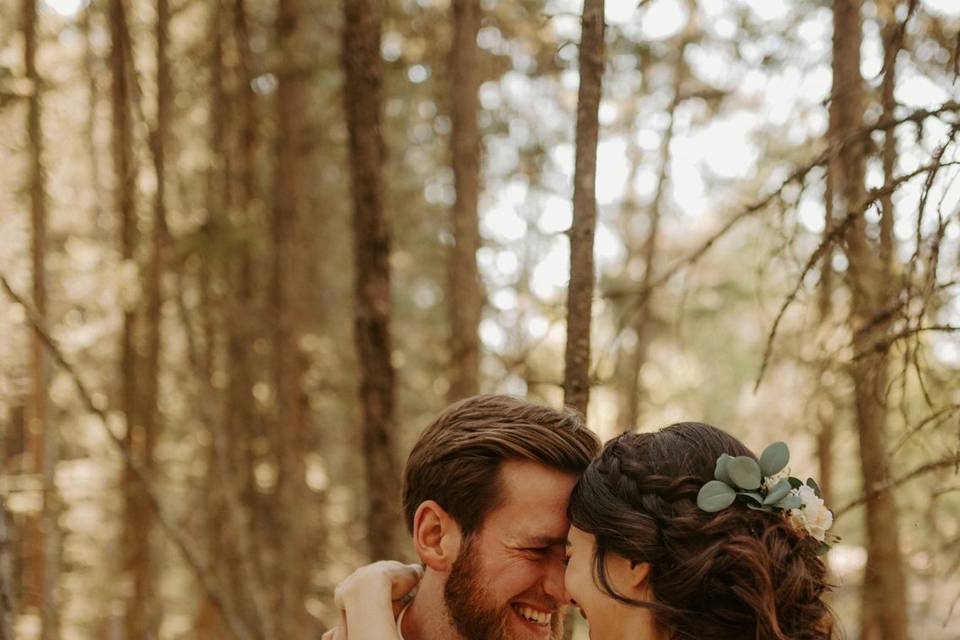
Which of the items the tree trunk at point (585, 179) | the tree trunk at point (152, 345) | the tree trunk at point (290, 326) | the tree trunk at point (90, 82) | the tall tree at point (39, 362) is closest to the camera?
the tree trunk at point (585, 179)

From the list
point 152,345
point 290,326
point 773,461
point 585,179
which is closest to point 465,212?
point 152,345

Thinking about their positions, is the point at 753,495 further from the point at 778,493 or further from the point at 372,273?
the point at 372,273

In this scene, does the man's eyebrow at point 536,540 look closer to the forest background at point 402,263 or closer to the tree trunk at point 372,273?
the forest background at point 402,263

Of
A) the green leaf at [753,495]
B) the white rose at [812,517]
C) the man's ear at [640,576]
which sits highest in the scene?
the green leaf at [753,495]

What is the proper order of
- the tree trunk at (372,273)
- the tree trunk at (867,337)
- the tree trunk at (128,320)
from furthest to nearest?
the tree trunk at (128,320)
the tree trunk at (372,273)
the tree trunk at (867,337)

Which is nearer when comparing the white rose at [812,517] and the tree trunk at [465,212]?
the white rose at [812,517]

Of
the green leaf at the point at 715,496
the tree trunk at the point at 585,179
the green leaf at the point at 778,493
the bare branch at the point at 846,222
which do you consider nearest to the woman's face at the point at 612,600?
the green leaf at the point at 715,496

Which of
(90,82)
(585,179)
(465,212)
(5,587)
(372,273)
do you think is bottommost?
(5,587)

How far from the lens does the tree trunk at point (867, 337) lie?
136 inches

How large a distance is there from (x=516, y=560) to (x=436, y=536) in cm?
25

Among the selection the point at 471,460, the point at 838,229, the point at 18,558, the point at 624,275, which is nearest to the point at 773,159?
the point at 624,275

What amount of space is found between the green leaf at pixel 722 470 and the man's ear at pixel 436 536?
2.53 feet

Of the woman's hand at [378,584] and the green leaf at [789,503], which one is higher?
the green leaf at [789,503]

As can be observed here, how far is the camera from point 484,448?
268 cm
